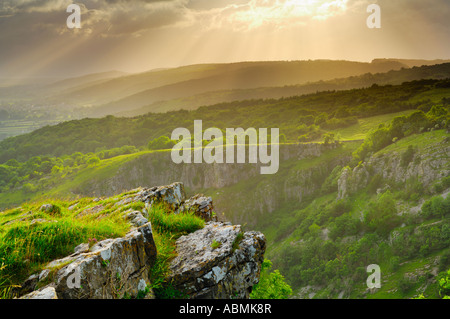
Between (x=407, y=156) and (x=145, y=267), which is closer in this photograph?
(x=145, y=267)

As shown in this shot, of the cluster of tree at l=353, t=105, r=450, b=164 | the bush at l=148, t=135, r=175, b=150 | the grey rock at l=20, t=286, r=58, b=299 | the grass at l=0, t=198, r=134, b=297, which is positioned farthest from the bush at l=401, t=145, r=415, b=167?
the bush at l=148, t=135, r=175, b=150

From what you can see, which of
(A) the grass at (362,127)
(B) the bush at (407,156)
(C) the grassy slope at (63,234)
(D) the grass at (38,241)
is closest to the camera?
(D) the grass at (38,241)

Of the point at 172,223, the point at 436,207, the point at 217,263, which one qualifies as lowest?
the point at 436,207

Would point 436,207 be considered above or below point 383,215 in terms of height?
above

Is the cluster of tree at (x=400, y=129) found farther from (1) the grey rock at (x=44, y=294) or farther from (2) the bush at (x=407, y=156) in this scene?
(1) the grey rock at (x=44, y=294)

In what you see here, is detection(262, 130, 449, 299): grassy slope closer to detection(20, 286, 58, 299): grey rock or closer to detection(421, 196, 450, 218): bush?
detection(421, 196, 450, 218): bush

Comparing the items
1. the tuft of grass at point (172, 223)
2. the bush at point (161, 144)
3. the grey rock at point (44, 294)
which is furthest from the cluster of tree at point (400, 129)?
the grey rock at point (44, 294)

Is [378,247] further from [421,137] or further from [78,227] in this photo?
[78,227]

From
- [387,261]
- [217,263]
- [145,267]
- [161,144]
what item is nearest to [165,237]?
[145,267]

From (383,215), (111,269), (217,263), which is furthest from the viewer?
(383,215)

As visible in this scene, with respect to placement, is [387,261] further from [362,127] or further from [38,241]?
[362,127]

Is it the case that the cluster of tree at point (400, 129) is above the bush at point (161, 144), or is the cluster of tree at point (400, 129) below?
above
